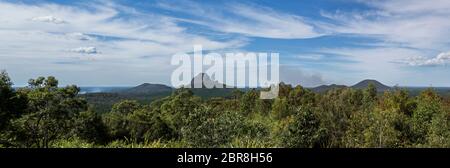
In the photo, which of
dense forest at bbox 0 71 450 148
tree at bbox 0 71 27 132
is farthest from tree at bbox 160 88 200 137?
tree at bbox 0 71 27 132

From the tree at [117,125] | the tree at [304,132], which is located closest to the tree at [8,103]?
the tree at [304,132]

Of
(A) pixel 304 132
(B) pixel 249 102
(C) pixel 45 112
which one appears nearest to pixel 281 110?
(B) pixel 249 102

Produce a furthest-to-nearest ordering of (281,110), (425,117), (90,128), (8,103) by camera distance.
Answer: (281,110) → (90,128) → (425,117) → (8,103)

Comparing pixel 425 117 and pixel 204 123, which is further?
pixel 425 117

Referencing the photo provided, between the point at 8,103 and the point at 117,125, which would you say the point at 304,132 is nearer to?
the point at 8,103

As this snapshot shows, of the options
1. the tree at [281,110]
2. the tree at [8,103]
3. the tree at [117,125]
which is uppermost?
the tree at [8,103]

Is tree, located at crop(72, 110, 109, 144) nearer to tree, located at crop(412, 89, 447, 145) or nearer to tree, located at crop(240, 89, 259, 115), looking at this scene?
tree, located at crop(240, 89, 259, 115)

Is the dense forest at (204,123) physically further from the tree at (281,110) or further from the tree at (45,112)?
the tree at (281,110)

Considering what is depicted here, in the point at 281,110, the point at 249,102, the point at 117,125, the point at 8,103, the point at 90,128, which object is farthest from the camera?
the point at 249,102

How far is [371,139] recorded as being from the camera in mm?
29797
